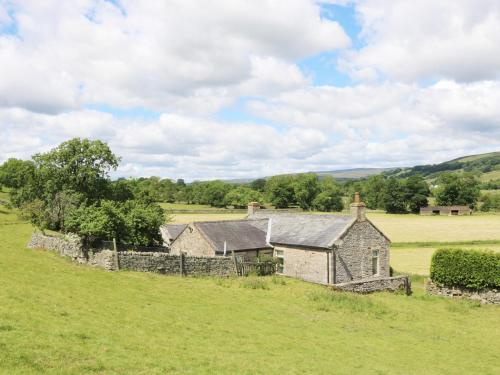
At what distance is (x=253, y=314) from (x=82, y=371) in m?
10.8

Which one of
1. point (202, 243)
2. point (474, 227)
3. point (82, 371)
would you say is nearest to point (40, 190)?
point (202, 243)

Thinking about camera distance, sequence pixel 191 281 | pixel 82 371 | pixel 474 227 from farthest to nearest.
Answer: pixel 474 227
pixel 191 281
pixel 82 371

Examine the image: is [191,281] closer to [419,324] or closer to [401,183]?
[419,324]

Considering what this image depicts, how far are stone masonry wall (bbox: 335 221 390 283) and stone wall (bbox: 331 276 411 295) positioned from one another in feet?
8.71

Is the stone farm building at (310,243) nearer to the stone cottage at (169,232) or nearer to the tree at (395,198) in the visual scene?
the stone cottage at (169,232)

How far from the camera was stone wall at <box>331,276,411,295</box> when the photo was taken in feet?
93.1

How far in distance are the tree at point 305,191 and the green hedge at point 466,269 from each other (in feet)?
354

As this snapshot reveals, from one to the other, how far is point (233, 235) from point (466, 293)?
59.7 ft

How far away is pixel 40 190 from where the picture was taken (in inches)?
1458

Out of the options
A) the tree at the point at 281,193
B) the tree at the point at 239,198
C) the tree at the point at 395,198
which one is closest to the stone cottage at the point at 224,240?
the tree at the point at 239,198

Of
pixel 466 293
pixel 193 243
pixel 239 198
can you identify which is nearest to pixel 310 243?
pixel 193 243

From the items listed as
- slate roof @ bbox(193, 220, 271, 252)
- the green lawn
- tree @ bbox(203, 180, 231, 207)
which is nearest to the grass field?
the green lawn

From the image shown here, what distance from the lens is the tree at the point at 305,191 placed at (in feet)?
458

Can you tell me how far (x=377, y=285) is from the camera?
29.9 meters
